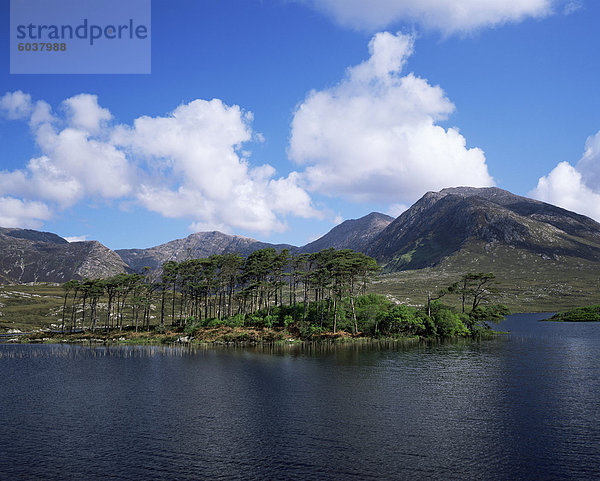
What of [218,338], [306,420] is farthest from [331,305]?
[306,420]

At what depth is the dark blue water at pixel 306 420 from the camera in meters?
34.8

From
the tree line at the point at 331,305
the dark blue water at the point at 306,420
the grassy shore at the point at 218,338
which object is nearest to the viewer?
the dark blue water at the point at 306,420

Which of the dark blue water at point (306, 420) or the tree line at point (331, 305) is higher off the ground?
the tree line at point (331, 305)

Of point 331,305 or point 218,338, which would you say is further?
point 331,305

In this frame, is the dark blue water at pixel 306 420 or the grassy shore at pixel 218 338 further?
the grassy shore at pixel 218 338

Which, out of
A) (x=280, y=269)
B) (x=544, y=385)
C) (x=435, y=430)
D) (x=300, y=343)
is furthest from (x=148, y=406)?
(x=280, y=269)

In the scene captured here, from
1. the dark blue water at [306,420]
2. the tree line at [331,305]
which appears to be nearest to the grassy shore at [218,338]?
the tree line at [331,305]

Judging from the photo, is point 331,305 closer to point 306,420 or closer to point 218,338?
point 218,338

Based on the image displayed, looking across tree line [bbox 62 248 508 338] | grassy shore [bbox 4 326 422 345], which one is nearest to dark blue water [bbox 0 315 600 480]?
grassy shore [bbox 4 326 422 345]

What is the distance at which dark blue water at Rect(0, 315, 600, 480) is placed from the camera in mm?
34750

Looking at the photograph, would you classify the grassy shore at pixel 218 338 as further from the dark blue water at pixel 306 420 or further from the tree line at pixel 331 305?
the dark blue water at pixel 306 420

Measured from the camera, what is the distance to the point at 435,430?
43.1 m

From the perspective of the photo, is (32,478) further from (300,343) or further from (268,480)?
(300,343)

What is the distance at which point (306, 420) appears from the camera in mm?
47469
